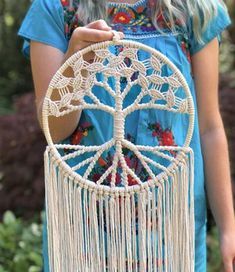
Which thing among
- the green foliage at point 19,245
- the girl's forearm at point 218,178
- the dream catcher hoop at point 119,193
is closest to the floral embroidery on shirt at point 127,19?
→ the dream catcher hoop at point 119,193

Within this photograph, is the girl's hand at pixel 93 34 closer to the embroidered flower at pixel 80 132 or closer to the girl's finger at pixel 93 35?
the girl's finger at pixel 93 35

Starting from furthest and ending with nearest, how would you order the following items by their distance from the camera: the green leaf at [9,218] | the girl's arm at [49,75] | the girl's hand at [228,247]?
the green leaf at [9,218], the girl's hand at [228,247], the girl's arm at [49,75]

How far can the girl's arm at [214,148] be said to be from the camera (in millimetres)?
1857

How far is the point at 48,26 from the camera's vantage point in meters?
1.77

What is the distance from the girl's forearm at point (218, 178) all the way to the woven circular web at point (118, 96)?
195mm

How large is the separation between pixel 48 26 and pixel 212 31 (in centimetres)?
38

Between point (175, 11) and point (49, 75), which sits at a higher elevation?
point (175, 11)

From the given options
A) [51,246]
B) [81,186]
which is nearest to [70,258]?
[51,246]

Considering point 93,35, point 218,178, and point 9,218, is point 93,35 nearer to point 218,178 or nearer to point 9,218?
point 218,178

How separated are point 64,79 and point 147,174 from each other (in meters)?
0.29

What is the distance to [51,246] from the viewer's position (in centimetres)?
164

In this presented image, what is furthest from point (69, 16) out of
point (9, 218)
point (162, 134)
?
point (9, 218)

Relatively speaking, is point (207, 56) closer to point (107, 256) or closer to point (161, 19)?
point (161, 19)

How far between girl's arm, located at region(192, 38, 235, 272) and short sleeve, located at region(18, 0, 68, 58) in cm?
32
